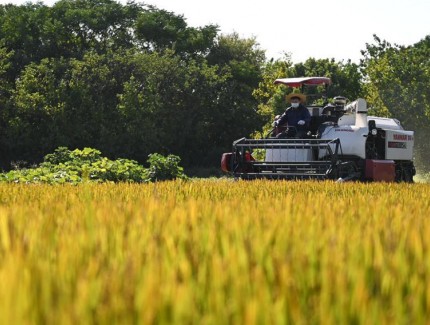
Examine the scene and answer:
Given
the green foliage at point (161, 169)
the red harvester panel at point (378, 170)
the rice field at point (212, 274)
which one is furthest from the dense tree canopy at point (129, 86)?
the rice field at point (212, 274)

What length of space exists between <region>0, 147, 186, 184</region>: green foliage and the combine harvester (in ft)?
11.0

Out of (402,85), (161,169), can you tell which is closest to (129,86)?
(161,169)

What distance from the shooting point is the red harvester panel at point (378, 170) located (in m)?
16.5

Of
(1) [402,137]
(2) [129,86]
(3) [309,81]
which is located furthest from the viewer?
(2) [129,86]

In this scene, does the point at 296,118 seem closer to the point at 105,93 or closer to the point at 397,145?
the point at 397,145

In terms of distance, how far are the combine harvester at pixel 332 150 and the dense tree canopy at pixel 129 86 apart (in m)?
25.6

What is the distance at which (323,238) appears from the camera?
3479 mm

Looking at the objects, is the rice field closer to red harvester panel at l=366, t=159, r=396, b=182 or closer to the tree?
red harvester panel at l=366, t=159, r=396, b=182

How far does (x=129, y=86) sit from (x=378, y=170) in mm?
29127

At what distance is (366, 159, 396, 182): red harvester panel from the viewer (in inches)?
649

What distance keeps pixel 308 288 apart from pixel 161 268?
505 millimetres

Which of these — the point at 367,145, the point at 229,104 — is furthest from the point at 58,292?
the point at 229,104

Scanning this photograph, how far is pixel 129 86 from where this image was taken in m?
44.0

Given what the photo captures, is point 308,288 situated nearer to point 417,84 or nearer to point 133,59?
point 133,59
